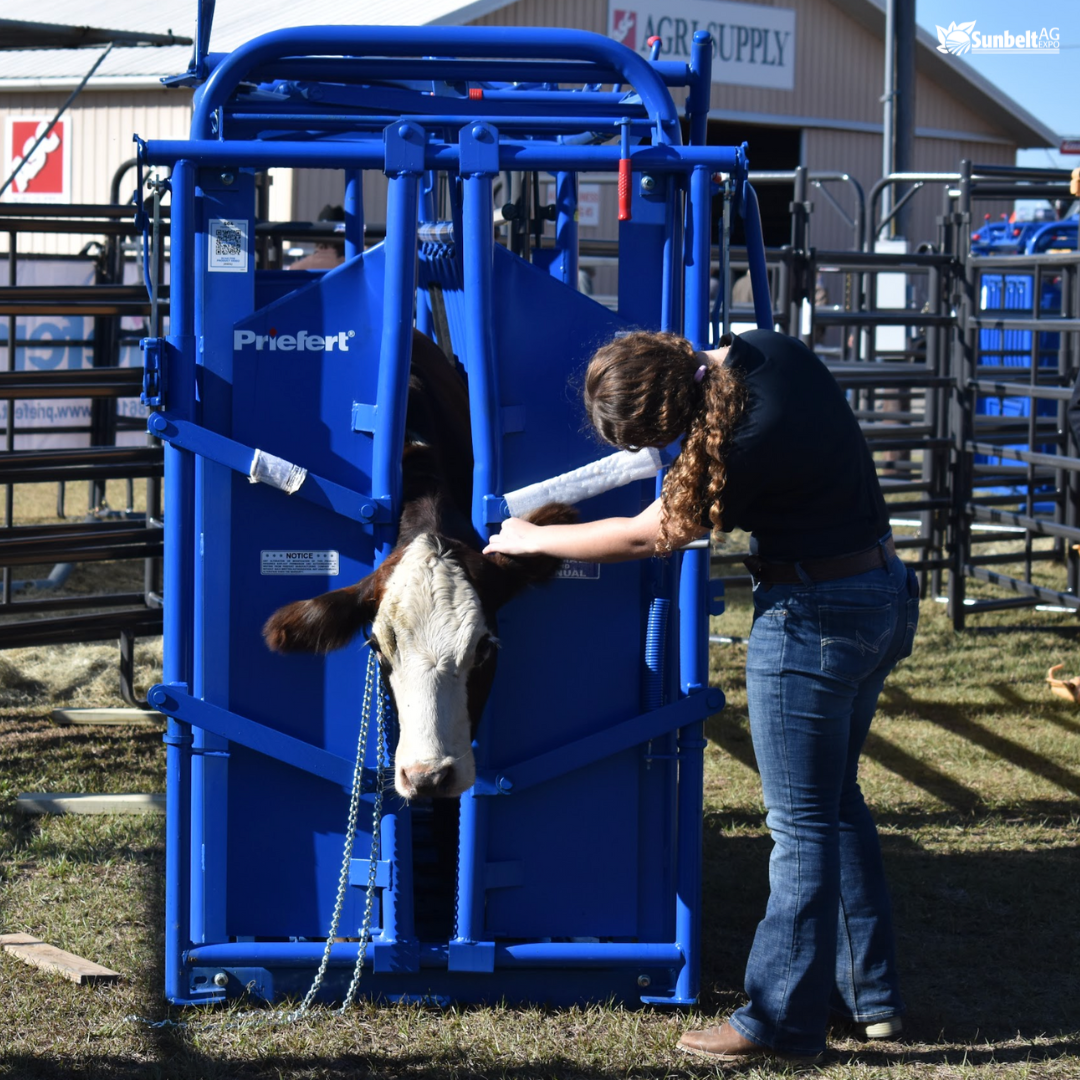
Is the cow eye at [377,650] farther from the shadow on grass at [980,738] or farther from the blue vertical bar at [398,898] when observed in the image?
the shadow on grass at [980,738]

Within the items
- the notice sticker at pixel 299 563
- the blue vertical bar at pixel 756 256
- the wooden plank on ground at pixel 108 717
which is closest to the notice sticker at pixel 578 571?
the notice sticker at pixel 299 563

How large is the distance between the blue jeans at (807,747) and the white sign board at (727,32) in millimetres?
19678

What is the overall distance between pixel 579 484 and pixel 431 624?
0.54 metres

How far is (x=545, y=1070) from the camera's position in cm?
338

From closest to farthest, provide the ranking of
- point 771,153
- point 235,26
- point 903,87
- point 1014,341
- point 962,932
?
point 962,932
point 1014,341
point 903,87
point 235,26
point 771,153

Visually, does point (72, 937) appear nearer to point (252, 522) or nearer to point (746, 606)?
point (252, 522)

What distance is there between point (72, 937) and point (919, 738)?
4.06 m

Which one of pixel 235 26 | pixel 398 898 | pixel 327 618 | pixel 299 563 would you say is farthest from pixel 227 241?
pixel 235 26

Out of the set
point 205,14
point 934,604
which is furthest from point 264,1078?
point 934,604

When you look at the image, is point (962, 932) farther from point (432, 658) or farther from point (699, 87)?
point (699, 87)

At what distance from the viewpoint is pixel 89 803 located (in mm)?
5293

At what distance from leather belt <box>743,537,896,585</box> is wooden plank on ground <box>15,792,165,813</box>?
295 centimetres

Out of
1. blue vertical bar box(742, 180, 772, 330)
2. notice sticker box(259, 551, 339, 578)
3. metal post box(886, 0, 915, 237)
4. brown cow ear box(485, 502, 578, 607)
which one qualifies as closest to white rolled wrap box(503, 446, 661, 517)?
brown cow ear box(485, 502, 578, 607)

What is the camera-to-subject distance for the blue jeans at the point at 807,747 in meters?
3.29
